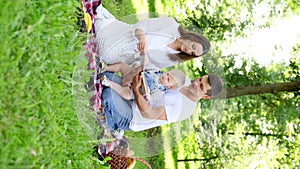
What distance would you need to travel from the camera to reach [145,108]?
12.5 feet

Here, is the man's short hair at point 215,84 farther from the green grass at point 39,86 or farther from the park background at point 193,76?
the green grass at point 39,86

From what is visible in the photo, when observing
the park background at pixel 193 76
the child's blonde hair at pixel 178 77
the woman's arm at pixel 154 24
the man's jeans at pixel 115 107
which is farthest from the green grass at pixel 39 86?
the child's blonde hair at pixel 178 77

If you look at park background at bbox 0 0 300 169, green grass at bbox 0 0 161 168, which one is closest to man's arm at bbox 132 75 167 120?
park background at bbox 0 0 300 169

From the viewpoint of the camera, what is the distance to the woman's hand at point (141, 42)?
3.86m

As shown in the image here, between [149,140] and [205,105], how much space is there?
596 millimetres

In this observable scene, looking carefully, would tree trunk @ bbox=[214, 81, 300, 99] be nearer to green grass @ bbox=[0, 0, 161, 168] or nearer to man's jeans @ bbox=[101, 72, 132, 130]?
green grass @ bbox=[0, 0, 161, 168]

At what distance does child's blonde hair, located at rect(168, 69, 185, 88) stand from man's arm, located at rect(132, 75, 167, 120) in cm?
21

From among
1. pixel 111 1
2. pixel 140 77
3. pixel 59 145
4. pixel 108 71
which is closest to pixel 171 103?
pixel 140 77

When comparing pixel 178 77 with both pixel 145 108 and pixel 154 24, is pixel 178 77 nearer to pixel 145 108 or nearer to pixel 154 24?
pixel 145 108

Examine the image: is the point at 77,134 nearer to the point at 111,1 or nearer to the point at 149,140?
the point at 149,140

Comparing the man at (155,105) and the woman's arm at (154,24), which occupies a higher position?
the woman's arm at (154,24)

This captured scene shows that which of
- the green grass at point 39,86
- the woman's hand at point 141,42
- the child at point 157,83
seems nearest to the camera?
the green grass at point 39,86

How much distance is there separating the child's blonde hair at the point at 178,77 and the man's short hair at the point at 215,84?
0.63ft

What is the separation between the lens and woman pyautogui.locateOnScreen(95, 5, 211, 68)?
12.7 feet
